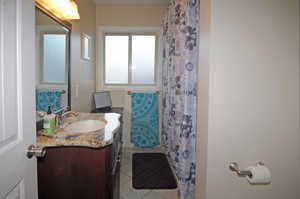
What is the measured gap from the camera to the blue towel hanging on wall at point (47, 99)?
1484mm

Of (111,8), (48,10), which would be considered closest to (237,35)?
(48,10)

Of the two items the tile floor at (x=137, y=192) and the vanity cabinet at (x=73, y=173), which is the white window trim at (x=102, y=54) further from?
the vanity cabinet at (x=73, y=173)

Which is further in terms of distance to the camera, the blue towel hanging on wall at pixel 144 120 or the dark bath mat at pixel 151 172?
the blue towel hanging on wall at pixel 144 120

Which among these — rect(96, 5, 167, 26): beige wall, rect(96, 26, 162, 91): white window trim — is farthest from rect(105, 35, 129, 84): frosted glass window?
rect(96, 5, 167, 26): beige wall

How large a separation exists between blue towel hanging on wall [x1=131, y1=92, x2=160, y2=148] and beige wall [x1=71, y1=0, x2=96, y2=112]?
775 mm

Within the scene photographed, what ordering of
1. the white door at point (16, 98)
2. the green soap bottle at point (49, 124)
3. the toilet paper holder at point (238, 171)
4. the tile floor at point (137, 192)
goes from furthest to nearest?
1. the tile floor at point (137, 192)
2. the green soap bottle at point (49, 124)
3. the toilet paper holder at point (238, 171)
4. the white door at point (16, 98)

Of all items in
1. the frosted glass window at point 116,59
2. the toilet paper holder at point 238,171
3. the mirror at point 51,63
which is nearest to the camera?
the toilet paper holder at point 238,171

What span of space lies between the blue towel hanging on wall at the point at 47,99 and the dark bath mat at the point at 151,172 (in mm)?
1348

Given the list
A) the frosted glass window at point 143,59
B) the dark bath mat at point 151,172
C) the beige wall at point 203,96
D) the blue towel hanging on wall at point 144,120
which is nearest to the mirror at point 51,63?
the beige wall at point 203,96

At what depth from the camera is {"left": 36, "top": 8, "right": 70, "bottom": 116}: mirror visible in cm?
149

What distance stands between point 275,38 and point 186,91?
86 centimetres

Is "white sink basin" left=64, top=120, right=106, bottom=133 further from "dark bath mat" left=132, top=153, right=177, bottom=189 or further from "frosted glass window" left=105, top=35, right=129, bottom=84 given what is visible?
"frosted glass window" left=105, top=35, right=129, bottom=84

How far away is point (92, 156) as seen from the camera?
1248mm

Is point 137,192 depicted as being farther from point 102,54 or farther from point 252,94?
point 102,54
